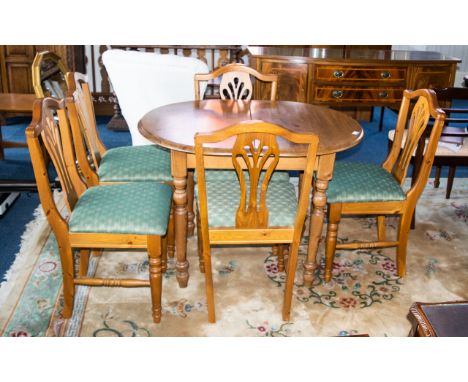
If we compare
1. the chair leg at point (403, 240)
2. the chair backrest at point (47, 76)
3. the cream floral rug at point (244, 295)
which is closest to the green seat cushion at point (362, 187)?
the chair leg at point (403, 240)

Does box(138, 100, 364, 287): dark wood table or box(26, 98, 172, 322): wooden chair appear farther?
box(138, 100, 364, 287): dark wood table

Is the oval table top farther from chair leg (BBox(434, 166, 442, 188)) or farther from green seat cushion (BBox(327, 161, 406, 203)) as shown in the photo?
chair leg (BBox(434, 166, 442, 188))

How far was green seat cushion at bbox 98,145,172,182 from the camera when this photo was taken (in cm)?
277

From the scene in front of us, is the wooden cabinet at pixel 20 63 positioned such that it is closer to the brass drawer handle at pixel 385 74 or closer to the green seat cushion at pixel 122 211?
the brass drawer handle at pixel 385 74

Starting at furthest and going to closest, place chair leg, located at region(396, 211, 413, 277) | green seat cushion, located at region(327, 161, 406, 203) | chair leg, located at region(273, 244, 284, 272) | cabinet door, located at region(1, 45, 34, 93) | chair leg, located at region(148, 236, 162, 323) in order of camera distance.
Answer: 1. cabinet door, located at region(1, 45, 34, 93)
2. chair leg, located at region(273, 244, 284, 272)
3. chair leg, located at region(396, 211, 413, 277)
4. green seat cushion, located at region(327, 161, 406, 203)
5. chair leg, located at region(148, 236, 162, 323)

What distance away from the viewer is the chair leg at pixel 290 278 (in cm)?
236

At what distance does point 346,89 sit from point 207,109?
59.0 inches

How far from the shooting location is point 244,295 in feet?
8.70

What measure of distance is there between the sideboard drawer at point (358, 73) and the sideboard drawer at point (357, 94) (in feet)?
0.22

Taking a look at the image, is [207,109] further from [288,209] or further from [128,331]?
[128,331]

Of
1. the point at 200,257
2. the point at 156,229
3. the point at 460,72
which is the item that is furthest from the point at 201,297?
the point at 460,72

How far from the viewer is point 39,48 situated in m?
5.40

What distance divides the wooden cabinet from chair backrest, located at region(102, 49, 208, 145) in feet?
7.81

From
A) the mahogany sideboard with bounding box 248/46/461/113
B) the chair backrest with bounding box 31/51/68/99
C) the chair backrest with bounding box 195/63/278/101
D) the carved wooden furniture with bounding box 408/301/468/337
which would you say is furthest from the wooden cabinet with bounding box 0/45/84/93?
the carved wooden furniture with bounding box 408/301/468/337
